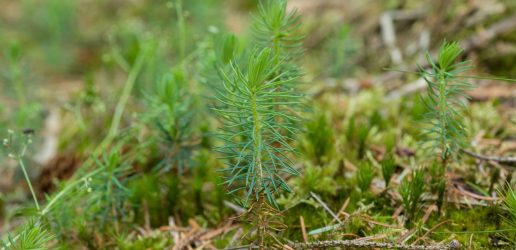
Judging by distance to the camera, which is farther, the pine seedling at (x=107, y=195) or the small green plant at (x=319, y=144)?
the small green plant at (x=319, y=144)

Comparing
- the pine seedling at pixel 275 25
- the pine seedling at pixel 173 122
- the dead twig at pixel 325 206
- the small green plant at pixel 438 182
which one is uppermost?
the pine seedling at pixel 275 25

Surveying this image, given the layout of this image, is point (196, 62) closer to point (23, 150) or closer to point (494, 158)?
point (23, 150)

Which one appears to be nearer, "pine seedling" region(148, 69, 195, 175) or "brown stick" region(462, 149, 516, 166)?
"brown stick" region(462, 149, 516, 166)

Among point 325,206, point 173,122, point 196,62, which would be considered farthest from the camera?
point 196,62

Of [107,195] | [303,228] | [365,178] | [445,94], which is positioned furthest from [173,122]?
[445,94]

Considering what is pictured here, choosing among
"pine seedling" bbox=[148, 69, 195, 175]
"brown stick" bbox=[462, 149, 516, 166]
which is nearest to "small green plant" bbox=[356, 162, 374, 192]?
"brown stick" bbox=[462, 149, 516, 166]

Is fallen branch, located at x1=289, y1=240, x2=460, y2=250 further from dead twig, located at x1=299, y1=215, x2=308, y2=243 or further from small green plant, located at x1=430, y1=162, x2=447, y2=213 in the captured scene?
small green plant, located at x1=430, y1=162, x2=447, y2=213

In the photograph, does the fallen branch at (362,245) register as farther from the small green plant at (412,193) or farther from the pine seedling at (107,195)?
the pine seedling at (107,195)

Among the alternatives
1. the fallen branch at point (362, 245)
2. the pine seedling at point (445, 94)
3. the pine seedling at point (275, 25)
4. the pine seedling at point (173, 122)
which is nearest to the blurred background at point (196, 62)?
the pine seedling at point (275, 25)

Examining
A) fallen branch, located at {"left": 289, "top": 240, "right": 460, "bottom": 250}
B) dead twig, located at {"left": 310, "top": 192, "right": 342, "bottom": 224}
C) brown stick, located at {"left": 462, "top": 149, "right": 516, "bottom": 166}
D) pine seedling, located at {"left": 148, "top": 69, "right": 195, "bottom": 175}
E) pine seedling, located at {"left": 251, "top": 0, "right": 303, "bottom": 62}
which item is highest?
pine seedling, located at {"left": 251, "top": 0, "right": 303, "bottom": 62}

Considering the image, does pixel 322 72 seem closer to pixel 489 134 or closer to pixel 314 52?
pixel 314 52
